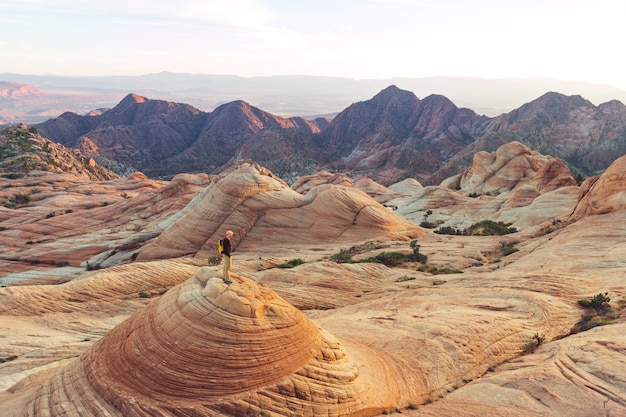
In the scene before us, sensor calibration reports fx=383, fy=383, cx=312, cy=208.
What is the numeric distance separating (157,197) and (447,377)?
52.2 metres

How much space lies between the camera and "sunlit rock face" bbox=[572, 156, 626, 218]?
30.7 metres

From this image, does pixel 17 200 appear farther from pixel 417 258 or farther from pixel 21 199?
pixel 417 258

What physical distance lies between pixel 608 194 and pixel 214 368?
34784mm

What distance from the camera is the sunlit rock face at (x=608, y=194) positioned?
30734 millimetres

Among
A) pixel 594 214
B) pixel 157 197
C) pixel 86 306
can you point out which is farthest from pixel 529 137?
pixel 86 306

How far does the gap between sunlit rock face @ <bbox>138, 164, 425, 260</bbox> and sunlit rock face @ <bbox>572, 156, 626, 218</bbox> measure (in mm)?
15418

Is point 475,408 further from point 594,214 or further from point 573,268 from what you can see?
point 594,214

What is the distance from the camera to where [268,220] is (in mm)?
38062

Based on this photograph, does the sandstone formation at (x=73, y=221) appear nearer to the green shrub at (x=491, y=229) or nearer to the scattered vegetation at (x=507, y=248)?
the scattered vegetation at (x=507, y=248)

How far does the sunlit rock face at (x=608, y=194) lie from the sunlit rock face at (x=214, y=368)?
28.6m

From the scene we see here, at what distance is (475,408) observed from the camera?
1173 centimetres

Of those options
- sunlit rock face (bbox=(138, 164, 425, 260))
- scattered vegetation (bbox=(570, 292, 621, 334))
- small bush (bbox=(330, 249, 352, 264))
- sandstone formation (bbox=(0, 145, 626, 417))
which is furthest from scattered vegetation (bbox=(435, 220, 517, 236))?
scattered vegetation (bbox=(570, 292, 621, 334))

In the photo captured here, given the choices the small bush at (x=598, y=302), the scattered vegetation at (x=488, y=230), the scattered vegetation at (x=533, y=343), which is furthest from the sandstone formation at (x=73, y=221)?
Result: the small bush at (x=598, y=302)

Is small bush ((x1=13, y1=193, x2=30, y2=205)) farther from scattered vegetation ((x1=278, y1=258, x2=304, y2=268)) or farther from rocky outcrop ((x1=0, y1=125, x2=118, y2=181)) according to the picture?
scattered vegetation ((x1=278, y1=258, x2=304, y2=268))
